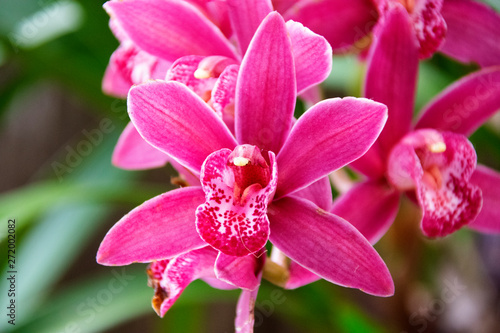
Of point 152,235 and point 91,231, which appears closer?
point 152,235

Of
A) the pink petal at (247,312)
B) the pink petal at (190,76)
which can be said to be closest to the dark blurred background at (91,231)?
the pink petal at (247,312)

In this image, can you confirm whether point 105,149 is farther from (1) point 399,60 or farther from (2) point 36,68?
(1) point 399,60

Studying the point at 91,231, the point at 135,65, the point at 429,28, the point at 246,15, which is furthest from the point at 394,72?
the point at 91,231

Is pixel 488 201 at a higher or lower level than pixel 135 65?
lower

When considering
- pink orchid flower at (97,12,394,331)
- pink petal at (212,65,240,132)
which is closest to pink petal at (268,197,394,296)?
pink orchid flower at (97,12,394,331)

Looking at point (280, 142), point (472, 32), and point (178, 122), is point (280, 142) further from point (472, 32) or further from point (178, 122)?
point (472, 32)

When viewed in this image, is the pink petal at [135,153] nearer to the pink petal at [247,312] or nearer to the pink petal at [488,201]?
the pink petal at [247,312]

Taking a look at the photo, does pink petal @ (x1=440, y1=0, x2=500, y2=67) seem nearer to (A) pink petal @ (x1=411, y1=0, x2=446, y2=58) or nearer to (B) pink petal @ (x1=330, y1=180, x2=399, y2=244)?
(A) pink petal @ (x1=411, y1=0, x2=446, y2=58)
